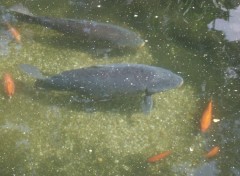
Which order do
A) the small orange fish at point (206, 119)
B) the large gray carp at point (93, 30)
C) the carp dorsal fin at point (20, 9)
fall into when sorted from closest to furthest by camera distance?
the small orange fish at point (206, 119) < the large gray carp at point (93, 30) < the carp dorsal fin at point (20, 9)

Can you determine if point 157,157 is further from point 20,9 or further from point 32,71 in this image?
point 20,9

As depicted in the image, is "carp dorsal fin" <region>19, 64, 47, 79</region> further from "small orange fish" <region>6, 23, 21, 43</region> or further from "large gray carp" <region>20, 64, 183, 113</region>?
"small orange fish" <region>6, 23, 21, 43</region>

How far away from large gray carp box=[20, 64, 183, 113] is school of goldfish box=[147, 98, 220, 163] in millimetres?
562

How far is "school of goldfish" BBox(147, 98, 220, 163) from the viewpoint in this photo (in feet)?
13.7

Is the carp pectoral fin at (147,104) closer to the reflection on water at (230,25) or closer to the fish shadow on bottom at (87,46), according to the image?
the fish shadow on bottom at (87,46)

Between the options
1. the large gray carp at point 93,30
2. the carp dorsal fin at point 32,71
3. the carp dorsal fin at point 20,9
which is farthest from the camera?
the carp dorsal fin at point 20,9

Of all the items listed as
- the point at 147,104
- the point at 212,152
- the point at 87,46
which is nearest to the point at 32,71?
the point at 87,46

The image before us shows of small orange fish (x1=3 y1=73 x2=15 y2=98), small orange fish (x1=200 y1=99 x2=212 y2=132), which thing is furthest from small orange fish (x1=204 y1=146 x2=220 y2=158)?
small orange fish (x1=3 y1=73 x2=15 y2=98)

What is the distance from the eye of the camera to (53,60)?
530 cm

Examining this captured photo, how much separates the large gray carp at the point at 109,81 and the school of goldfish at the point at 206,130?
562 mm

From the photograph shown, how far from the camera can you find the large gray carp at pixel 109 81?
457 cm

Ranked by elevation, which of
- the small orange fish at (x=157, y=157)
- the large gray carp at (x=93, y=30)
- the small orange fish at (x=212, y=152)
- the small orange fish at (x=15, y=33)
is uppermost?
the large gray carp at (x=93, y=30)

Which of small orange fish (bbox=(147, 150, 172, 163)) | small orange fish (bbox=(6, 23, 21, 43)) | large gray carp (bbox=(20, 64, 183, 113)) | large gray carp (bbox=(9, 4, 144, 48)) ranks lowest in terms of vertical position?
small orange fish (bbox=(147, 150, 172, 163))

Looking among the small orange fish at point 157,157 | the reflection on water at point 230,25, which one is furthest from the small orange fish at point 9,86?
the reflection on water at point 230,25
